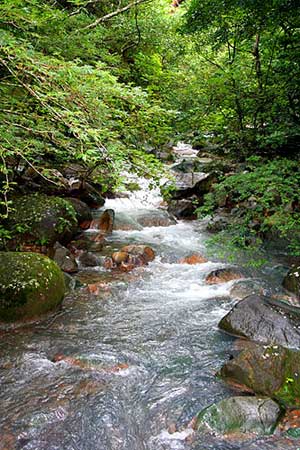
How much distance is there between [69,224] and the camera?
8008 mm

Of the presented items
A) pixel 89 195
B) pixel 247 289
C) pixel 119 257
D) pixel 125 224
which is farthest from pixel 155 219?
pixel 247 289

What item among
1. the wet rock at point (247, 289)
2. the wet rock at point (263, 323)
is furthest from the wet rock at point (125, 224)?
the wet rock at point (263, 323)

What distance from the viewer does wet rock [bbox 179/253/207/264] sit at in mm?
8234

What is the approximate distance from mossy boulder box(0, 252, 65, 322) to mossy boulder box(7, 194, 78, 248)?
1.74 metres

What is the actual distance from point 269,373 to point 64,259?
188 inches

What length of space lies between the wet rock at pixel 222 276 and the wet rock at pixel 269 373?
9.78 ft

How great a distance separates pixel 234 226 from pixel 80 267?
343 cm

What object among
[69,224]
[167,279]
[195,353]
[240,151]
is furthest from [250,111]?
[195,353]

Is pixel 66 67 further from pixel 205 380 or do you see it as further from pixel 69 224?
pixel 69 224

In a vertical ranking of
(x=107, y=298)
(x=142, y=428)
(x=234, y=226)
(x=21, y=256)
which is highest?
(x=234, y=226)

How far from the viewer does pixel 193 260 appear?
827 centimetres

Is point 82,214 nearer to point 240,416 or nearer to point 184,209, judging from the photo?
point 184,209

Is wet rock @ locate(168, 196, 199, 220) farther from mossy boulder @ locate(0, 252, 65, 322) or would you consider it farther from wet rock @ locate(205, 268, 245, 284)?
mossy boulder @ locate(0, 252, 65, 322)

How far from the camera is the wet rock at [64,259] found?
23.9ft
